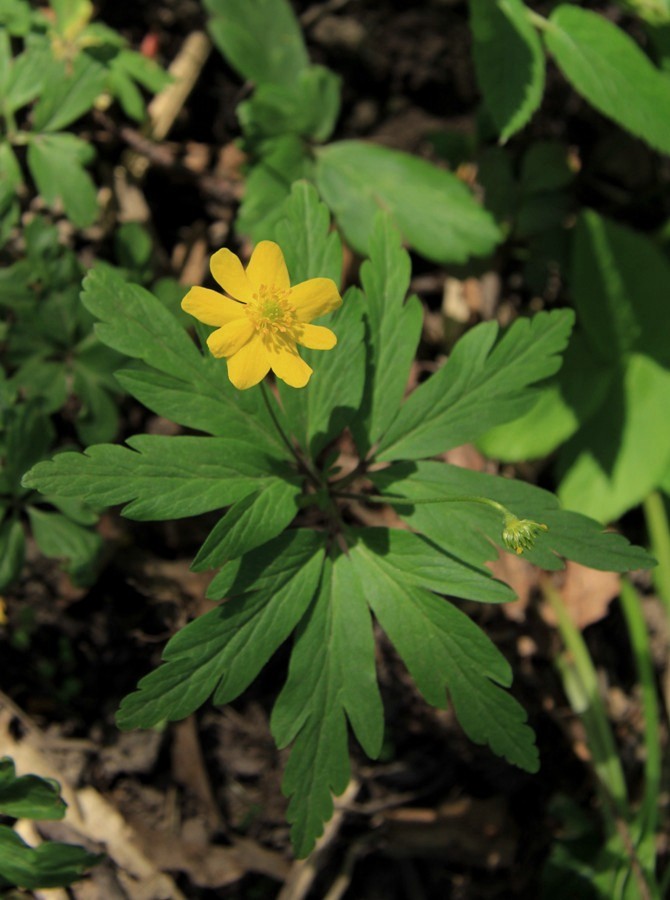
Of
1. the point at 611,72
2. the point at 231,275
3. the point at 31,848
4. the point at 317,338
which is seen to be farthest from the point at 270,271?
the point at 611,72

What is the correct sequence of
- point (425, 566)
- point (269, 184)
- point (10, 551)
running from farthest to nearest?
point (269, 184) → point (10, 551) → point (425, 566)

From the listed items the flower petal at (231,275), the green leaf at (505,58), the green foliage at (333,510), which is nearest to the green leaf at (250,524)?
the green foliage at (333,510)

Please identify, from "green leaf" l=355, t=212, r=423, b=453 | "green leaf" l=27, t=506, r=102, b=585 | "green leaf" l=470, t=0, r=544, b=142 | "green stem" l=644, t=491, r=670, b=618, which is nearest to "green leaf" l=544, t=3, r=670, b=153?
"green leaf" l=470, t=0, r=544, b=142

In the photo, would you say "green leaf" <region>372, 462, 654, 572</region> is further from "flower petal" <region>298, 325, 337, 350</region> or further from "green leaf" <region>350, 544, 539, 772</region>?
"flower petal" <region>298, 325, 337, 350</region>

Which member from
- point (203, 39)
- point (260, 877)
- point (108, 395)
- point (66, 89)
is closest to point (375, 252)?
point (108, 395)

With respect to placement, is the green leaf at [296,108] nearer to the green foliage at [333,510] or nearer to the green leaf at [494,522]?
the green foliage at [333,510]

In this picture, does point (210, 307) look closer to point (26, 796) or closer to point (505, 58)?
point (26, 796)
